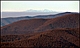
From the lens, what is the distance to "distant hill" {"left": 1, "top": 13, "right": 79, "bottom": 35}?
42844 millimetres

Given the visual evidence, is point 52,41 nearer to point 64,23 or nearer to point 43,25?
point 64,23

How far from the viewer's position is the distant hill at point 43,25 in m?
42.8

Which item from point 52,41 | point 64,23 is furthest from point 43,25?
point 52,41

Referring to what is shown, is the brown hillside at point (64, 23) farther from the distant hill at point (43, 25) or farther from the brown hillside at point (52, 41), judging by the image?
the brown hillside at point (52, 41)

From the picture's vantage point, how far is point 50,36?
26531 mm

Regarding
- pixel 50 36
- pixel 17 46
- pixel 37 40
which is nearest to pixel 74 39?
pixel 50 36

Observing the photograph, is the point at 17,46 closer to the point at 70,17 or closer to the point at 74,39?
the point at 74,39

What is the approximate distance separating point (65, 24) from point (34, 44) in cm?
2013

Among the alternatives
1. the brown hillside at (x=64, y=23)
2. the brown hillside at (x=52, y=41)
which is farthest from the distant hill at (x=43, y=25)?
the brown hillside at (x=52, y=41)

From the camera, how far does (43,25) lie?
152ft

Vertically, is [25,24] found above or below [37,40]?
below

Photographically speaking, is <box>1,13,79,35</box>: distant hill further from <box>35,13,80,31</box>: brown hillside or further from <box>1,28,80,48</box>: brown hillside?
<box>1,28,80,48</box>: brown hillside

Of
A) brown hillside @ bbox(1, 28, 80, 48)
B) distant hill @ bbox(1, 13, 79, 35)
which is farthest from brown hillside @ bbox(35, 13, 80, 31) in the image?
brown hillside @ bbox(1, 28, 80, 48)

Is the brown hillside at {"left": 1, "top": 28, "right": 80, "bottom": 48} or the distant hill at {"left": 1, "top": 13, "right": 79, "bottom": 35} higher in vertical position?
the brown hillside at {"left": 1, "top": 28, "right": 80, "bottom": 48}
